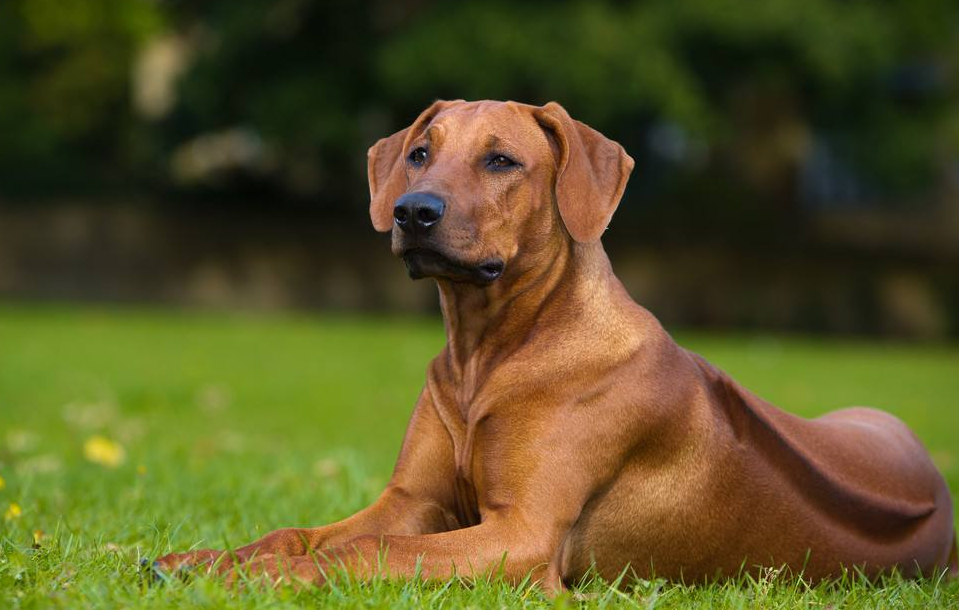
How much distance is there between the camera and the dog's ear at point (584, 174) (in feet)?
13.9

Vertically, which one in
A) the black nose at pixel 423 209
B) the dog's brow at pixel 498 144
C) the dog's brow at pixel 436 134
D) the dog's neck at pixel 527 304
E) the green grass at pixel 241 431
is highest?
the dog's brow at pixel 436 134

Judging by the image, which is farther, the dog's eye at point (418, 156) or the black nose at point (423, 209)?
the dog's eye at point (418, 156)

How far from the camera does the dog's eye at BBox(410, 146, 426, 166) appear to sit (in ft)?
14.6

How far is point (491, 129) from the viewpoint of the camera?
14.1ft

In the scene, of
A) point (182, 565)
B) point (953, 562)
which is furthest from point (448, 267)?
point (953, 562)

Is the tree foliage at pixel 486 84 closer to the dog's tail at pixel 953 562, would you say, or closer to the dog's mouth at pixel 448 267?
the dog's tail at pixel 953 562

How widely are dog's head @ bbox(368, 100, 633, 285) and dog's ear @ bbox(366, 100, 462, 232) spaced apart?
27 mm

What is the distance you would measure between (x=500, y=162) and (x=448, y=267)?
1.39ft

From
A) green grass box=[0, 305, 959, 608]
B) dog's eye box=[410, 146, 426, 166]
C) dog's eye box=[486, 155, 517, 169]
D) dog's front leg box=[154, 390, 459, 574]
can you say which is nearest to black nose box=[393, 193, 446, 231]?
dog's eye box=[486, 155, 517, 169]

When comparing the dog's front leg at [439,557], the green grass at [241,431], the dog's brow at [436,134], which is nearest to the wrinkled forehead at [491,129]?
the dog's brow at [436,134]

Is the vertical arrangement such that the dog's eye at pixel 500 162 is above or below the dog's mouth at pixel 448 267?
above

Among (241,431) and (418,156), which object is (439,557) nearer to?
(418,156)

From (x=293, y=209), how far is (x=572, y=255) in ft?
68.4

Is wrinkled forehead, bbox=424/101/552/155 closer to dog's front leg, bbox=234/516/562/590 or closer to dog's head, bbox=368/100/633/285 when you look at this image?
dog's head, bbox=368/100/633/285
